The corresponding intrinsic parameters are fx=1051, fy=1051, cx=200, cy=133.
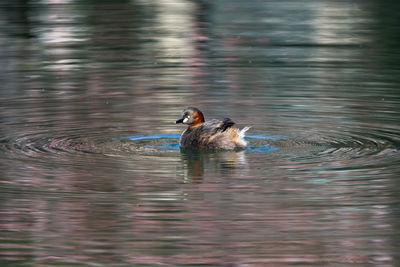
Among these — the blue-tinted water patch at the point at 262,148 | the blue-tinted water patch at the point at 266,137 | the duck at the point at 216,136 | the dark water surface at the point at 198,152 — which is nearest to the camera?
the dark water surface at the point at 198,152

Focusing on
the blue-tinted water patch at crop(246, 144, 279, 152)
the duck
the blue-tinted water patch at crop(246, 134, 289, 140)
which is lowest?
the blue-tinted water patch at crop(246, 134, 289, 140)

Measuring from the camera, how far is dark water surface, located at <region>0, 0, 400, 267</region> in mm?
7805

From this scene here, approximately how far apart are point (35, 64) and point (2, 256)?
11.4m

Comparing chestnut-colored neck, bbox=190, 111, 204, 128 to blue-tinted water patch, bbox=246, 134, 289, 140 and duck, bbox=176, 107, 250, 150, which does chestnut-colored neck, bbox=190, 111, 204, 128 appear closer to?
duck, bbox=176, 107, 250, 150

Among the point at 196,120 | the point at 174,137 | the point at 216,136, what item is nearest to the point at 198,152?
the point at 216,136

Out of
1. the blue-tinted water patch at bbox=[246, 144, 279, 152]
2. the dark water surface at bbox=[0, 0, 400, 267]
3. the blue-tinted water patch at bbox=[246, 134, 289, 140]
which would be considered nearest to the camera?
the dark water surface at bbox=[0, 0, 400, 267]

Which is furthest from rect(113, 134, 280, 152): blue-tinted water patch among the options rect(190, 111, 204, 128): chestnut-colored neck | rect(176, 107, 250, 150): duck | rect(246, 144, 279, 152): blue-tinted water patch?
rect(190, 111, 204, 128): chestnut-colored neck

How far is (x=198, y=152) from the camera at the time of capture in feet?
37.3

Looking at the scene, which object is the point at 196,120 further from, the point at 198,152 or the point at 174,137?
the point at 198,152

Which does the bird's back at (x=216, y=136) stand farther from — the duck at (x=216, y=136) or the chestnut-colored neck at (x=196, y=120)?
the chestnut-colored neck at (x=196, y=120)

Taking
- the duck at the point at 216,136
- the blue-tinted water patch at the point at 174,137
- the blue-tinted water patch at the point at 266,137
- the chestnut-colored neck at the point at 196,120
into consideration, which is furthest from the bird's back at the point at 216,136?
the blue-tinted water patch at the point at 266,137

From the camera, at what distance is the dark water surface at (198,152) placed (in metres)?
7.80

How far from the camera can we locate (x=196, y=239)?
785 centimetres

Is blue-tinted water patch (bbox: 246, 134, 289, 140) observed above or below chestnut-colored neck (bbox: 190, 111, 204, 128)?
below
